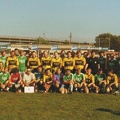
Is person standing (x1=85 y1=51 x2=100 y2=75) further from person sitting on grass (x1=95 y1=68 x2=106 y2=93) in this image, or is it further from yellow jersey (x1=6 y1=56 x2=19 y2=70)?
yellow jersey (x1=6 y1=56 x2=19 y2=70)

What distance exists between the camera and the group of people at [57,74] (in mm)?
12516

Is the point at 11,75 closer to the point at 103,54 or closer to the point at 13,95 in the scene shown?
the point at 13,95

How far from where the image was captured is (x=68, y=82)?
40.9 feet

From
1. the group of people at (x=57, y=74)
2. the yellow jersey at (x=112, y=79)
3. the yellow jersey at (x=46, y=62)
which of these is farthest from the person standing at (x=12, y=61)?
the yellow jersey at (x=112, y=79)

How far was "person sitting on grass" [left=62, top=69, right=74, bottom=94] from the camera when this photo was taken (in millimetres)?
12336

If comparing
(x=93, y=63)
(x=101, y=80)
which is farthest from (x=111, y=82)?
(x=93, y=63)

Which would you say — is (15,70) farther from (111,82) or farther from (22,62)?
(111,82)

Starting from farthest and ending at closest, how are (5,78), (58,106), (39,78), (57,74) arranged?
(39,78) < (57,74) < (5,78) < (58,106)

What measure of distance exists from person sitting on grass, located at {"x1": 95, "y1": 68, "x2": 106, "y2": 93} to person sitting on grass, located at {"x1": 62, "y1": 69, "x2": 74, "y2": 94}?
1.16 metres

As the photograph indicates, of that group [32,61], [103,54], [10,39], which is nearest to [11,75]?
[32,61]

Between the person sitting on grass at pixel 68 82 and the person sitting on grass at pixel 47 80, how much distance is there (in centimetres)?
63

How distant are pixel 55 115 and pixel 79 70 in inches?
185

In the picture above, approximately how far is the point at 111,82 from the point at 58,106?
13.4 ft

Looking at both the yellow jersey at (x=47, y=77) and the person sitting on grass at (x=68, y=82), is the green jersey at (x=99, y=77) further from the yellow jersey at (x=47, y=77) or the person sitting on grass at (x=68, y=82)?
the yellow jersey at (x=47, y=77)
